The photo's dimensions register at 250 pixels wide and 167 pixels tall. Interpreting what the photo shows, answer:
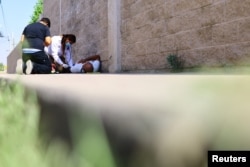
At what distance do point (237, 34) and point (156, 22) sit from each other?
209 cm

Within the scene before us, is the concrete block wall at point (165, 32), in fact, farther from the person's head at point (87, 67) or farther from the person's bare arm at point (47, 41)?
the person's bare arm at point (47, 41)

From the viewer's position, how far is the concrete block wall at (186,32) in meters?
3.88

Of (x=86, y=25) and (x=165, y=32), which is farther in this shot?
(x=86, y=25)

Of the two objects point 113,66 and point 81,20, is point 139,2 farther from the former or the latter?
point 81,20

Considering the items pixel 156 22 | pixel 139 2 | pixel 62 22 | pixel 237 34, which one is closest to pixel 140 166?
pixel 237 34

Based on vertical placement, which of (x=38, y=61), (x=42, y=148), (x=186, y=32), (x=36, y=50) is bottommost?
(x=42, y=148)

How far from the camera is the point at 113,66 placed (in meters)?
7.66

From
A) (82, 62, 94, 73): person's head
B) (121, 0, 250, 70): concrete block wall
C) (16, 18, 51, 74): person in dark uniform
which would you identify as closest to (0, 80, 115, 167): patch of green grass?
(121, 0, 250, 70): concrete block wall

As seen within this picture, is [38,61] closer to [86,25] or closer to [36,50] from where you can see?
[36,50]

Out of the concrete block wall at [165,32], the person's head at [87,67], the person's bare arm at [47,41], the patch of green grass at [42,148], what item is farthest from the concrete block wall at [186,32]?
the patch of green grass at [42,148]

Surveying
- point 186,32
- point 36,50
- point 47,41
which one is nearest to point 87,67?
point 47,41

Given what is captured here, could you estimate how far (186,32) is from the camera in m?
4.91

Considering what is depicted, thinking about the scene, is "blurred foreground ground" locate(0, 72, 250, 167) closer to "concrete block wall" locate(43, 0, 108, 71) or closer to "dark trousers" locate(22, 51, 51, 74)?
"dark trousers" locate(22, 51, 51, 74)

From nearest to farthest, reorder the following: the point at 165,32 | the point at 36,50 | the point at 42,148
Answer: the point at 42,148 → the point at 165,32 → the point at 36,50
